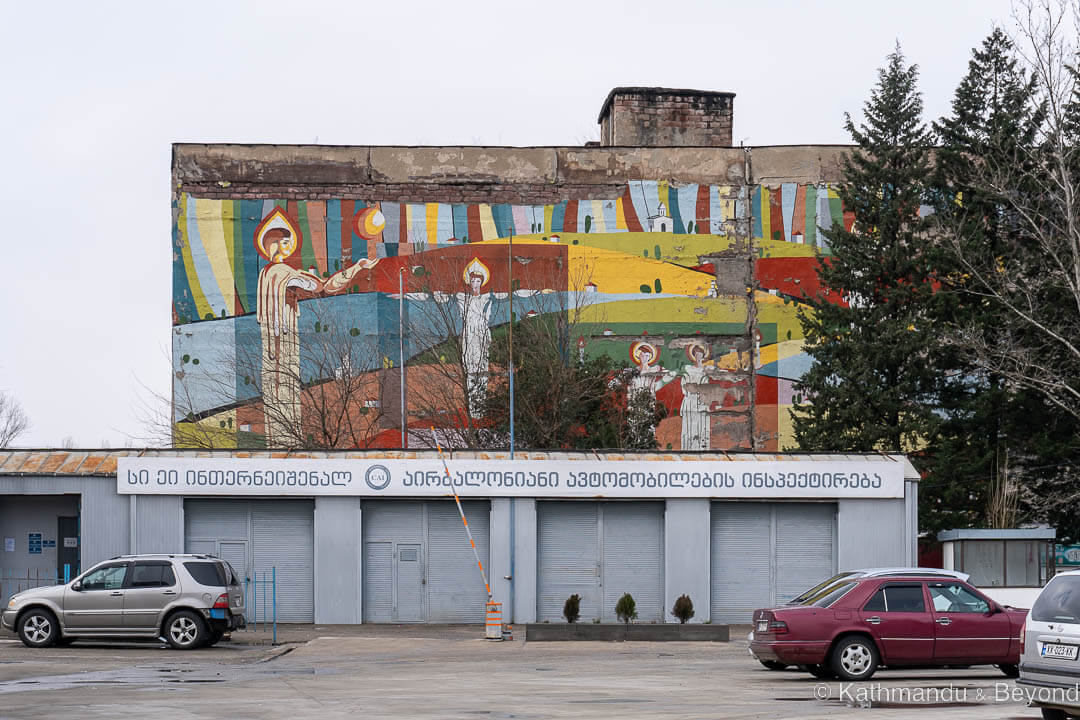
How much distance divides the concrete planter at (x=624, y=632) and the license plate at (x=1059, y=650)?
47.6 ft

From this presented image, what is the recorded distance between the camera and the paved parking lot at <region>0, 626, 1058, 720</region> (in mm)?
15344

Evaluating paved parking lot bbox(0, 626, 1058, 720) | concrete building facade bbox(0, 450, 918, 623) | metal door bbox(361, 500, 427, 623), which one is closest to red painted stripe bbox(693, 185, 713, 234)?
concrete building facade bbox(0, 450, 918, 623)

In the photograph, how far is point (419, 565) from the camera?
3166 centimetres

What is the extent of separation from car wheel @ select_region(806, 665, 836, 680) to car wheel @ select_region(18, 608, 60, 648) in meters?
13.8

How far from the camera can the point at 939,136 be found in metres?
44.2

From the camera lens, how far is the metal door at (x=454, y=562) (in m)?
31.6

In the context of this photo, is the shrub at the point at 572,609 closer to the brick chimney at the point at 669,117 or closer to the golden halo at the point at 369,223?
the golden halo at the point at 369,223

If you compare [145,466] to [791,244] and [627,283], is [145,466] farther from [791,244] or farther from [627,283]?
[791,244]

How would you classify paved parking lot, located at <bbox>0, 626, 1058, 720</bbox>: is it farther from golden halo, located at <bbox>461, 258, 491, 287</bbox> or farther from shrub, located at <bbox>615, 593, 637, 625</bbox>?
golden halo, located at <bbox>461, 258, 491, 287</bbox>

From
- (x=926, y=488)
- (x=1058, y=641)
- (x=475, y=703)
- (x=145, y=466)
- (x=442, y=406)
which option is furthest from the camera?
(x=442, y=406)

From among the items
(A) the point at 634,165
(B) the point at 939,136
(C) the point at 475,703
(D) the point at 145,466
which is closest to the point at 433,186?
(A) the point at 634,165

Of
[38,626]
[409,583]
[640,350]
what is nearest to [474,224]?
[640,350]

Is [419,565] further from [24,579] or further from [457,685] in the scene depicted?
[457,685]

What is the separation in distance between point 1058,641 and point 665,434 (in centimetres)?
3451
